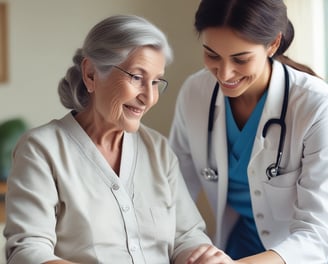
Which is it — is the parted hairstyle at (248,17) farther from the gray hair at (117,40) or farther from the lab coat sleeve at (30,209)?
the lab coat sleeve at (30,209)

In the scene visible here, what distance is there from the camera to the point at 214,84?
1.97m

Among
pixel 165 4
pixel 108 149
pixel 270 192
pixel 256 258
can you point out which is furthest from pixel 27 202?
pixel 165 4

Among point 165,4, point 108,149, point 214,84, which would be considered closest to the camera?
point 108,149

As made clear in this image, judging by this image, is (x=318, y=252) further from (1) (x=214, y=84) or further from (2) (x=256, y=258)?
(1) (x=214, y=84)

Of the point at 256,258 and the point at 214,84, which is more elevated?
the point at 214,84

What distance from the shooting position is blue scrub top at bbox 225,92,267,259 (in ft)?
6.11

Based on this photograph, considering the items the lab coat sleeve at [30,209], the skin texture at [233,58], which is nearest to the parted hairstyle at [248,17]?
the skin texture at [233,58]

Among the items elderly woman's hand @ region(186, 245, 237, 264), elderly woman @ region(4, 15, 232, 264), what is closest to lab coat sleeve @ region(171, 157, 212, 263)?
elderly woman @ region(4, 15, 232, 264)

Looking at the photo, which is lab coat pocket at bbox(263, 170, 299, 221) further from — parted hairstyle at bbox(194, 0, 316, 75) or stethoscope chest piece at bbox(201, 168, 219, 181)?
parted hairstyle at bbox(194, 0, 316, 75)

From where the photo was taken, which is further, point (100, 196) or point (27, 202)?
point (100, 196)

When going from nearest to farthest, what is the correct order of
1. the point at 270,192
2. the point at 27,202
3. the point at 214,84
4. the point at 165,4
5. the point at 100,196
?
the point at 27,202, the point at 100,196, the point at 270,192, the point at 214,84, the point at 165,4

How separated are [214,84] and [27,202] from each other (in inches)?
30.7

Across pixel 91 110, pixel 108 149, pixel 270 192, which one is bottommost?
pixel 270 192

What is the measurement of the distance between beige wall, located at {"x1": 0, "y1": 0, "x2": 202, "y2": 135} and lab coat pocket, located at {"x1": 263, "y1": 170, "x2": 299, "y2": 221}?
1.15 meters
